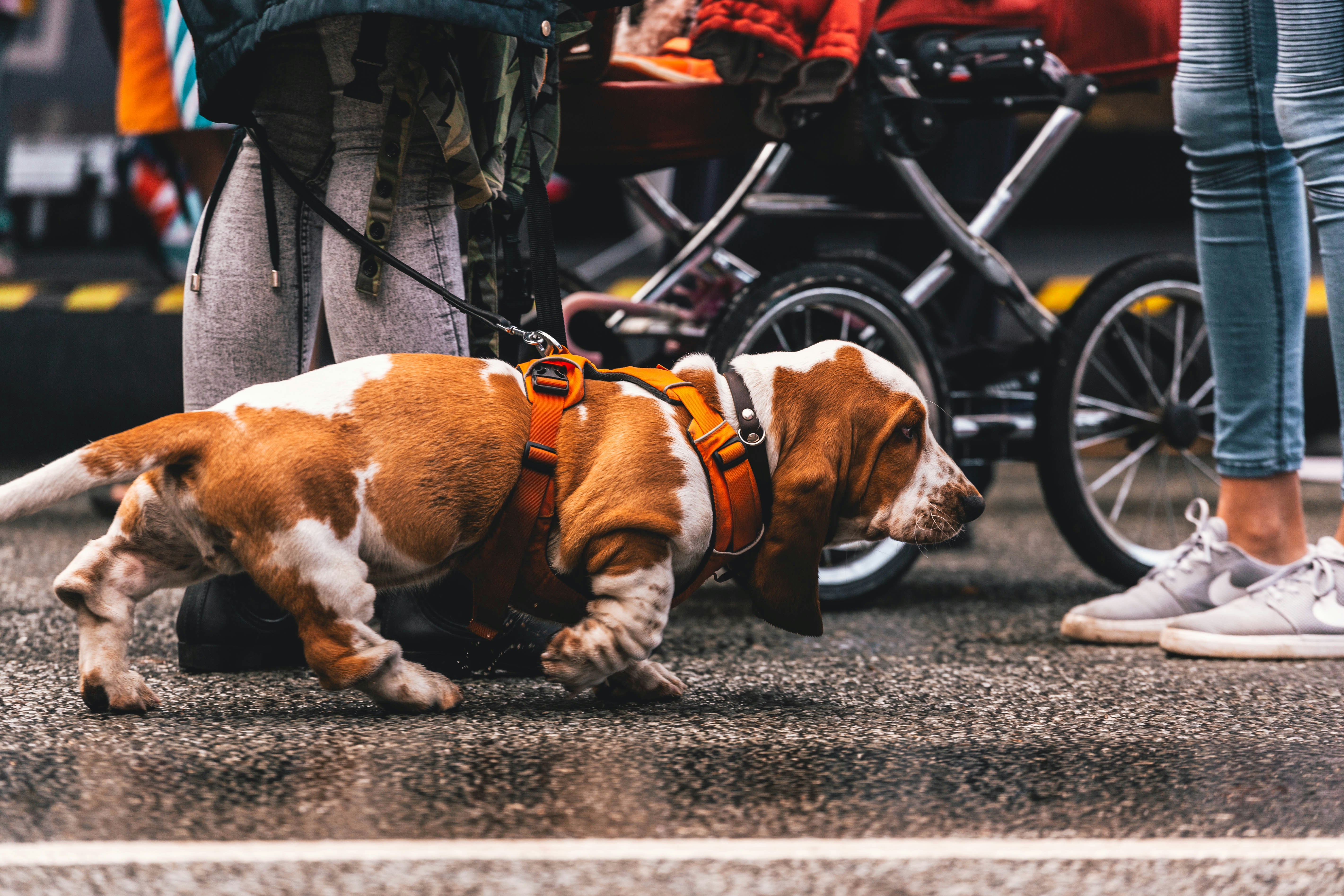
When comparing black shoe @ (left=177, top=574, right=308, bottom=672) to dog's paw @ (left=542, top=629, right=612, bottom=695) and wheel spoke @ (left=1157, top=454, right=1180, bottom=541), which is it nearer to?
dog's paw @ (left=542, top=629, right=612, bottom=695)

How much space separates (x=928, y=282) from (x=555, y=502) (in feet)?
4.58

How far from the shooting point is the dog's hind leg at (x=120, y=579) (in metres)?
1.68

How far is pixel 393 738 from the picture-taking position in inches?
65.5

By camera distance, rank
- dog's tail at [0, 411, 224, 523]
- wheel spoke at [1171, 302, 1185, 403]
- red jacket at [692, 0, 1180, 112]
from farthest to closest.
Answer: wheel spoke at [1171, 302, 1185, 403], red jacket at [692, 0, 1180, 112], dog's tail at [0, 411, 224, 523]

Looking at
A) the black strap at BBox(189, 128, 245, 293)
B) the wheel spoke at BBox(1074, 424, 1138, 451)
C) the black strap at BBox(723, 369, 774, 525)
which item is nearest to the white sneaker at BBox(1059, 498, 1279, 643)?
the wheel spoke at BBox(1074, 424, 1138, 451)

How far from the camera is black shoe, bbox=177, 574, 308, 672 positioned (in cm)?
201

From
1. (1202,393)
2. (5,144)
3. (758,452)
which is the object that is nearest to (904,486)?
(758,452)

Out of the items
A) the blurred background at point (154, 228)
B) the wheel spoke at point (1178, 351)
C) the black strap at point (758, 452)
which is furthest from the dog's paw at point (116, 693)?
the wheel spoke at point (1178, 351)

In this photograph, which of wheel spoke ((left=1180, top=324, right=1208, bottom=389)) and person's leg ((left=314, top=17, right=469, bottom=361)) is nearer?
person's leg ((left=314, top=17, right=469, bottom=361))

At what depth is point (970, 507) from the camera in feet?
6.23

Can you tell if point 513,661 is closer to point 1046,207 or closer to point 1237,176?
point 1237,176

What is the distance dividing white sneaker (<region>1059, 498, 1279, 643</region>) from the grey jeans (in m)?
1.19

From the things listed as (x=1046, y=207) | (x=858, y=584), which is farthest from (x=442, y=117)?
(x=1046, y=207)

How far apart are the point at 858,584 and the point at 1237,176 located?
1.00 meters
